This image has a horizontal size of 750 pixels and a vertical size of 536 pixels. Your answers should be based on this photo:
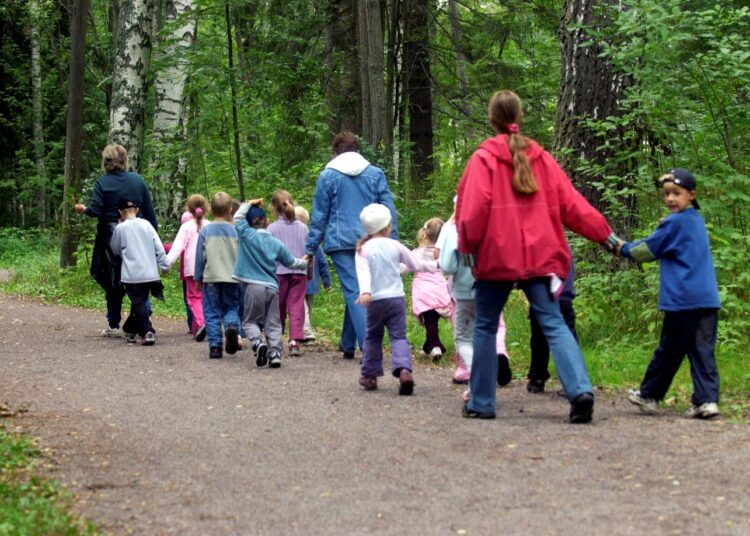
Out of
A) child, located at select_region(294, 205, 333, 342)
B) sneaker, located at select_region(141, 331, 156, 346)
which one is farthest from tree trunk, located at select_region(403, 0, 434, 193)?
sneaker, located at select_region(141, 331, 156, 346)

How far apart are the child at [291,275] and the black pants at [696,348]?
17.3 feet

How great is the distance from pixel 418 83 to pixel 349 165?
14760mm

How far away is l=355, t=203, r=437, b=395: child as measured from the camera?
29.5ft

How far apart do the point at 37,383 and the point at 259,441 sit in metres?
3.84

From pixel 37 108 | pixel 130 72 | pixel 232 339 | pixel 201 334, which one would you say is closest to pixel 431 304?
pixel 232 339

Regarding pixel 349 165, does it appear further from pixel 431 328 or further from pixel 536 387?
pixel 536 387

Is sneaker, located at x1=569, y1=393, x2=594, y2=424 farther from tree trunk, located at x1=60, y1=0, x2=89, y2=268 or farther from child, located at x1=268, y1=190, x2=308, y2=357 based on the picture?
tree trunk, located at x1=60, y1=0, x2=89, y2=268

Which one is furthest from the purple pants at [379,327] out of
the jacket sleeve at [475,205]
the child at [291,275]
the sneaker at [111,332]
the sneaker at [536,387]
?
the sneaker at [111,332]

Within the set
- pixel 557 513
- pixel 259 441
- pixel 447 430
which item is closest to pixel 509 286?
pixel 447 430

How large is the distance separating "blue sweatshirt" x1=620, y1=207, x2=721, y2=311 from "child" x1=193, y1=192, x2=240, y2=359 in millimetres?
5420

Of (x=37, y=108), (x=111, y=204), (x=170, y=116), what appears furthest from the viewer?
(x=37, y=108)

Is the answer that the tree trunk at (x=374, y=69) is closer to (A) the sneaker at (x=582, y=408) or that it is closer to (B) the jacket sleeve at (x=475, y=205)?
(B) the jacket sleeve at (x=475, y=205)

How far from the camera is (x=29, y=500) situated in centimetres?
544

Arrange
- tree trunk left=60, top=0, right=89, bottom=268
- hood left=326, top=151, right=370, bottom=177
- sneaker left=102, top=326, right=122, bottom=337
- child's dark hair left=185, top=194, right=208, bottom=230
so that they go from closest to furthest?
hood left=326, top=151, right=370, bottom=177 → child's dark hair left=185, top=194, right=208, bottom=230 → sneaker left=102, top=326, right=122, bottom=337 → tree trunk left=60, top=0, right=89, bottom=268
